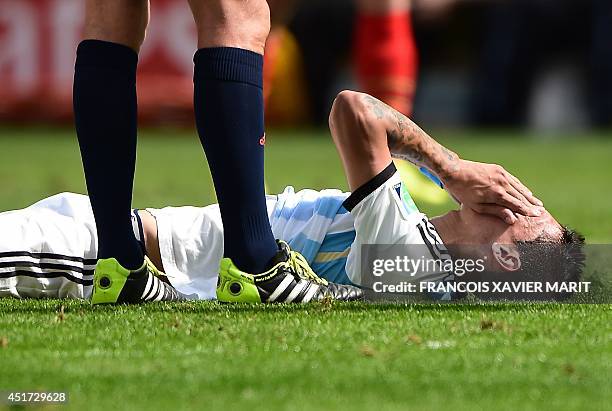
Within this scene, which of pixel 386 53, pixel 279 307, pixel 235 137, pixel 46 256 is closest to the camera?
pixel 235 137

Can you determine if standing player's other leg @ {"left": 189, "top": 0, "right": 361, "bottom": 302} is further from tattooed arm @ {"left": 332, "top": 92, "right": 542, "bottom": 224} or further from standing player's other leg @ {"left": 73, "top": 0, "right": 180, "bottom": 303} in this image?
tattooed arm @ {"left": 332, "top": 92, "right": 542, "bottom": 224}

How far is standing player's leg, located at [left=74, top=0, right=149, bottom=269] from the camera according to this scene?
3174mm

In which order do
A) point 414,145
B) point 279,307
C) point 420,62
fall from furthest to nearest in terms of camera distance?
1. point 420,62
2. point 414,145
3. point 279,307

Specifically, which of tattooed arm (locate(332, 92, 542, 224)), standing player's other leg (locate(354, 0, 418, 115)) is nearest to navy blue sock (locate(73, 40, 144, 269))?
tattooed arm (locate(332, 92, 542, 224))

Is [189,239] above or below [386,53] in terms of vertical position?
below

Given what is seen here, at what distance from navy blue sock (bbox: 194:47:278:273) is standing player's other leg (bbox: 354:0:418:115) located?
106 inches

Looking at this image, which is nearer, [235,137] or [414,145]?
[235,137]

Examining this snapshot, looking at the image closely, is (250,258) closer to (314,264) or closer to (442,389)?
(314,264)

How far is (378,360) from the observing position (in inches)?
99.6

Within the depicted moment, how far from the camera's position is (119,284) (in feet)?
10.7

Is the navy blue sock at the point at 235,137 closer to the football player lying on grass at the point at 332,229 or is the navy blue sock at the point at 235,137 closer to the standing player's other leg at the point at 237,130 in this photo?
the standing player's other leg at the point at 237,130

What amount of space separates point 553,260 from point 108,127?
1.27m

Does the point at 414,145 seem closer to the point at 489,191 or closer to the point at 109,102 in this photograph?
the point at 489,191

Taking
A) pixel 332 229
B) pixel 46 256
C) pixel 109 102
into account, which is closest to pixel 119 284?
pixel 46 256
